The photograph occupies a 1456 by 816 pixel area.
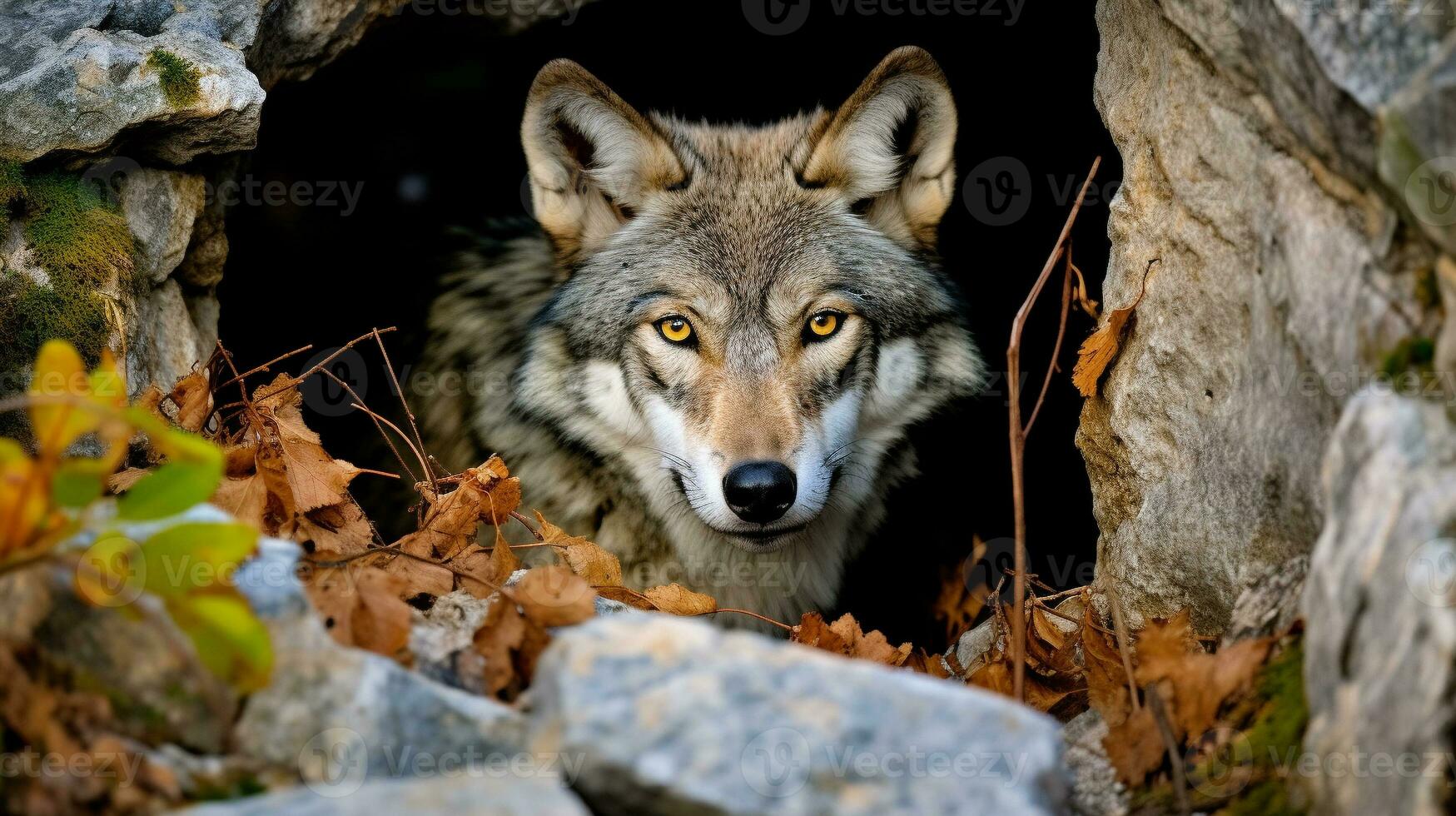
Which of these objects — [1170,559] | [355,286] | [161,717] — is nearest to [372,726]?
[161,717]

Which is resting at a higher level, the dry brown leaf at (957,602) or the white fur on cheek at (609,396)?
the white fur on cheek at (609,396)

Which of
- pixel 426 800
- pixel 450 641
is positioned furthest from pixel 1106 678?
pixel 426 800

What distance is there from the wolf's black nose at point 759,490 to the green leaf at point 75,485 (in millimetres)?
2397

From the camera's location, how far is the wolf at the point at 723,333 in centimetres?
448

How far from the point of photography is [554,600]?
286 cm

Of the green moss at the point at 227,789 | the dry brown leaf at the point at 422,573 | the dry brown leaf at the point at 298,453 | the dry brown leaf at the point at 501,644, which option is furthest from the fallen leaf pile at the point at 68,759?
the dry brown leaf at the point at 298,453

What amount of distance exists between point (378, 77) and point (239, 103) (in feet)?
7.23

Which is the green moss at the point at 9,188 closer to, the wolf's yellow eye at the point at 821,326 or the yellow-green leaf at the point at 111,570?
the yellow-green leaf at the point at 111,570

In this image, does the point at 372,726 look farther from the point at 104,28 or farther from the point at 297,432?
the point at 104,28

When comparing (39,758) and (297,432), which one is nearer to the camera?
(39,758)

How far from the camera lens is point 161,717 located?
6.96ft

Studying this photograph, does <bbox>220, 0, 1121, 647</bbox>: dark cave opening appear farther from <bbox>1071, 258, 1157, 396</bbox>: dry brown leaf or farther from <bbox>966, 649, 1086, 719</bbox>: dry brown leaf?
<bbox>966, 649, 1086, 719</bbox>: dry brown leaf

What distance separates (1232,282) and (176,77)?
356 cm

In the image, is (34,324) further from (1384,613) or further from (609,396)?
(1384,613)
